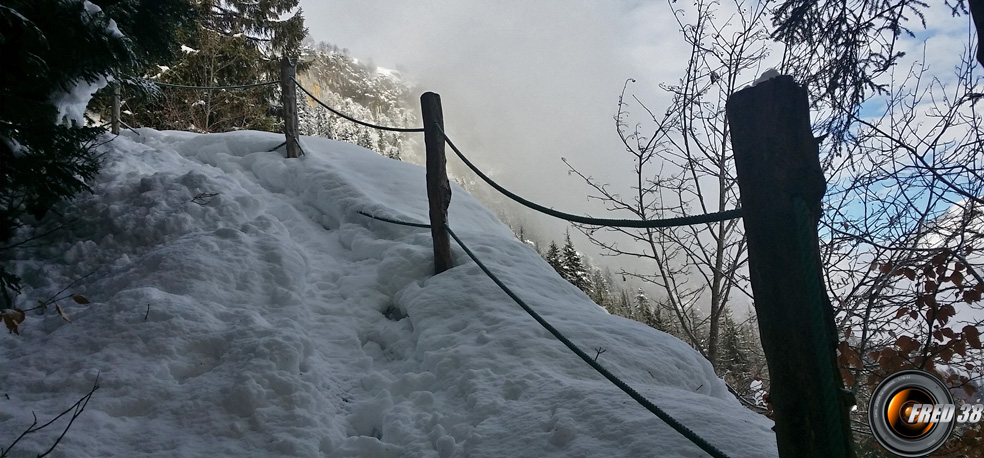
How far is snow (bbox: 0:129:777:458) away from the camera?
7.32ft

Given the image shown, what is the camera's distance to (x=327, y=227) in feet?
17.9

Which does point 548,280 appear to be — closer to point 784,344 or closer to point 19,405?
point 784,344

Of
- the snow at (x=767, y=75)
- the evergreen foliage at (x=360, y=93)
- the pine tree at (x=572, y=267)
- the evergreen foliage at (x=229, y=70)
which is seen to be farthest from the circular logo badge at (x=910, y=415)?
the evergreen foliage at (x=360, y=93)

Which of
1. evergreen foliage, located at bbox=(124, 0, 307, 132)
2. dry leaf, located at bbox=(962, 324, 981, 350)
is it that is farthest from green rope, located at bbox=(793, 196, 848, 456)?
evergreen foliage, located at bbox=(124, 0, 307, 132)

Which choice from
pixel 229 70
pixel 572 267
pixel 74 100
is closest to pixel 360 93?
pixel 572 267

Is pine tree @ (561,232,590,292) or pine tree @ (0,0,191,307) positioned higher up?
pine tree @ (561,232,590,292)

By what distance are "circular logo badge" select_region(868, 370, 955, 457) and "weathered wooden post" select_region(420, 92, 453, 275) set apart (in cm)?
294

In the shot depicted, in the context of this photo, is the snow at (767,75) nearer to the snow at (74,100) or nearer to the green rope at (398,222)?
the green rope at (398,222)

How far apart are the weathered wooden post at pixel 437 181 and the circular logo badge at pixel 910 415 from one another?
2.94m

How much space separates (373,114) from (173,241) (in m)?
169

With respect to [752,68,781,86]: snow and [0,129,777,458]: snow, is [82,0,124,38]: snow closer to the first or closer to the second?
[0,129,777,458]: snow

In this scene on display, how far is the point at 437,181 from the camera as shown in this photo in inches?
163

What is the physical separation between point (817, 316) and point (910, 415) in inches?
38.9

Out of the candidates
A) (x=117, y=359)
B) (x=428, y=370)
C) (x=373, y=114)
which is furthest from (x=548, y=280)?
(x=373, y=114)
